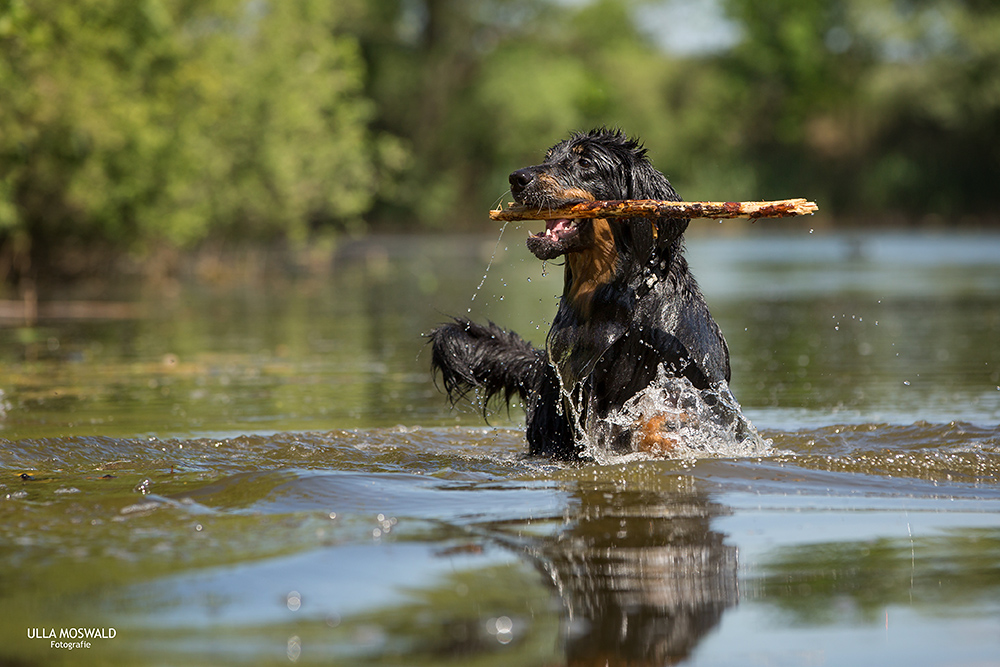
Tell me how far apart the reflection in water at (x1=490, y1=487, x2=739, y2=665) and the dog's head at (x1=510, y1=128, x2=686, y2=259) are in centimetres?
151

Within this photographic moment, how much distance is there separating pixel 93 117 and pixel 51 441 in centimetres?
1409

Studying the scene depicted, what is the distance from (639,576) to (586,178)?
113 inches

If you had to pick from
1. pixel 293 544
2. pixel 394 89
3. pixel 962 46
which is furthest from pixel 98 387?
pixel 962 46

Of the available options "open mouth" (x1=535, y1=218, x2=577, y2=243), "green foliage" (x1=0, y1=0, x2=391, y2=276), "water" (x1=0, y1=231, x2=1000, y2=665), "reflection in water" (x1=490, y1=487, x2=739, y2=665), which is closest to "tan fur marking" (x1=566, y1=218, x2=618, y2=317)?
"open mouth" (x1=535, y1=218, x2=577, y2=243)

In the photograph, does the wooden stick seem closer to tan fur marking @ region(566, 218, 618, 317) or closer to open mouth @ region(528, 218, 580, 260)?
open mouth @ region(528, 218, 580, 260)

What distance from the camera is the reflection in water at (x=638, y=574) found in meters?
3.47

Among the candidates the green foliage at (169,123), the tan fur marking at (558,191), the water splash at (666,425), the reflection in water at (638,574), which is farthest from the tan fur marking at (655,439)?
the green foliage at (169,123)

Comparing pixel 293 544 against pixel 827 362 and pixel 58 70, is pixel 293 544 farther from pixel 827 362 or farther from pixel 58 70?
pixel 58 70

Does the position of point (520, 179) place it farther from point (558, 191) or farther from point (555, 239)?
point (555, 239)

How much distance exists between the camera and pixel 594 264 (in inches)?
255

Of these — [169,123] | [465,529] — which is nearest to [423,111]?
[169,123]

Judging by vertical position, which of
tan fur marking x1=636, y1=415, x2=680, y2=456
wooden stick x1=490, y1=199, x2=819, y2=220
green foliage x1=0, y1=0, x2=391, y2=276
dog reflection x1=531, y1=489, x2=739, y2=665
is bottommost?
dog reflection x1=531, y1=489, x2=739, y2=665

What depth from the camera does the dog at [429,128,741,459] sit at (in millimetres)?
6410

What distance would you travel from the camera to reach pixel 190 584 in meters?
3.94
